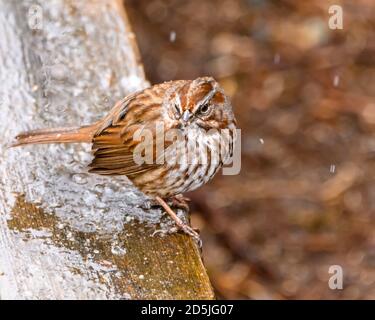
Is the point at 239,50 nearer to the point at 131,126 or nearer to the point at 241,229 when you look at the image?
the point at 241,229

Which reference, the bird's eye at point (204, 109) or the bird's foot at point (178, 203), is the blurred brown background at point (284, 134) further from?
the bird's eye at point (204, 109)

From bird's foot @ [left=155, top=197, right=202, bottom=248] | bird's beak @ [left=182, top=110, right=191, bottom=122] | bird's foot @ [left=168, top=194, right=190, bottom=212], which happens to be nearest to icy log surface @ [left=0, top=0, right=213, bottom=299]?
bird's foot @ [left=155, top=197, right=202, bottom=248]

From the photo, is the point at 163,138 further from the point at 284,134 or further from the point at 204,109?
the point at 284,134

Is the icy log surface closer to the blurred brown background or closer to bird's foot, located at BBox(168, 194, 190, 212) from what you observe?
bird's foot, located at BBox(168, 194, 190, 212)

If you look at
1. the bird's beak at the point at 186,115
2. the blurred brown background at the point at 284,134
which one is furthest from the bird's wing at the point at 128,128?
the blurred brown background at the point at 284,134

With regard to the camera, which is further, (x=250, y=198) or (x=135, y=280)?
(x=250, y=198)

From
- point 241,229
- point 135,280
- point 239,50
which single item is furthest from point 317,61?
point 135,280
